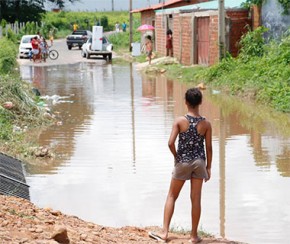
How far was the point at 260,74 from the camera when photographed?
75.7ft

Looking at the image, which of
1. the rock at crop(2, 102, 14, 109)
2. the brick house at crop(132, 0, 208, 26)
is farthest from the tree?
the rock at crop(2, 102, 14, 109)

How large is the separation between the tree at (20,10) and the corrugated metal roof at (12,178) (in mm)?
57419

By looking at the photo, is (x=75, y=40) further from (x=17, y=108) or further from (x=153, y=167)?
(x=153, y=167)

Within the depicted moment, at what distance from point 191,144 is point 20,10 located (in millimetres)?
63526

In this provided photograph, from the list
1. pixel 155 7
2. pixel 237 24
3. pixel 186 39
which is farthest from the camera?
pixel 155 7

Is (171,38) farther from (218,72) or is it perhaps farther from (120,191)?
(120,191)

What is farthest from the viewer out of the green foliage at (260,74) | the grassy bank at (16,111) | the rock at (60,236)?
the green foliage at (260,74)

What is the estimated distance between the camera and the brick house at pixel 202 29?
28.5 meters

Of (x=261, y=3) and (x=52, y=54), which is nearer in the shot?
(x=261, y=3)

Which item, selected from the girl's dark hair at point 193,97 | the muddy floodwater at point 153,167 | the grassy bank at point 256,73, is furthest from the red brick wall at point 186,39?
the girl's dark hair at point 193,97

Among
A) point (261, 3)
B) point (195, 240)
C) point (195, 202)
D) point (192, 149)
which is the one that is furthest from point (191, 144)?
point (261, 3)

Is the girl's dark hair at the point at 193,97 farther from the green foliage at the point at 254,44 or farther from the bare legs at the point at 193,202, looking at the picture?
the green foliage at the point at 254,44

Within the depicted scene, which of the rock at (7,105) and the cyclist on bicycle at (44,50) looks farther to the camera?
the cyclist on bicycle at (44,50)

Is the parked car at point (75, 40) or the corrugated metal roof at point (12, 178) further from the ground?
the parked car at point (75, 40)
